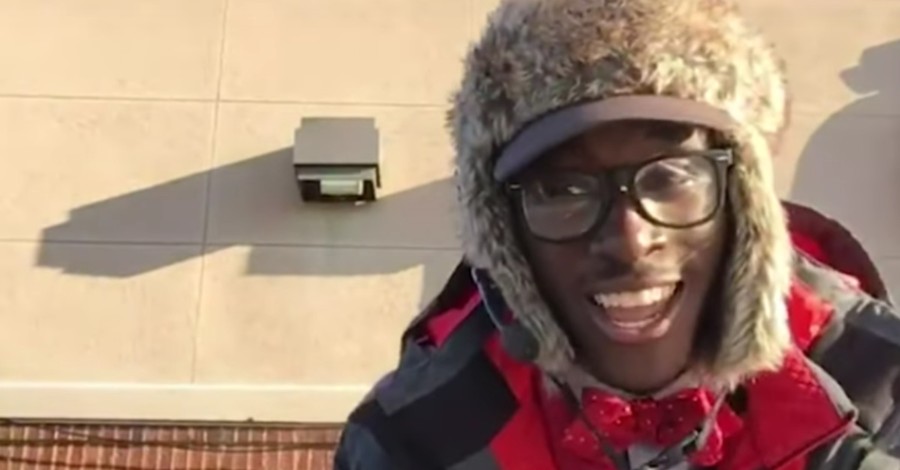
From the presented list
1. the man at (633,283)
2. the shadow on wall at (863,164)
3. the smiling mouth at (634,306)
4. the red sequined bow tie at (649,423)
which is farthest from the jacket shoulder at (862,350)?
the shadow on wall at (863,164)

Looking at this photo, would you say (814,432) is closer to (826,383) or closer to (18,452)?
(826,383)

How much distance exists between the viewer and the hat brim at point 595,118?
1.79 m

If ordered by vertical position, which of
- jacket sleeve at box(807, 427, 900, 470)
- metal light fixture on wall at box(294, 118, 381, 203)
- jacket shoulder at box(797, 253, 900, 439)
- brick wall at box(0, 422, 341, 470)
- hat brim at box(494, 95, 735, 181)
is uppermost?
metal light fixture on wall at box(294, 118, 381, 203)

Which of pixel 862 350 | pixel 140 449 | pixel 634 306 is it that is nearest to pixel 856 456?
pixel 862 350

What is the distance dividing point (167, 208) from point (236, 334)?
434 millimetres

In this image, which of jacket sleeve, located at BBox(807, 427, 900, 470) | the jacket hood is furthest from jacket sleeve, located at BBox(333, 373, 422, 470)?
jacket sleeve, located at BBox(807, 427, 900, 470)

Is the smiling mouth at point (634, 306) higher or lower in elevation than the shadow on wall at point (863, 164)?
lower

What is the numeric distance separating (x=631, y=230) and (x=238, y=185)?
3.49 m

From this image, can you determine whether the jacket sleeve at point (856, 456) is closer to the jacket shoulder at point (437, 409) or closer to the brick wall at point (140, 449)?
the jacket shoulder at point (437, 409)

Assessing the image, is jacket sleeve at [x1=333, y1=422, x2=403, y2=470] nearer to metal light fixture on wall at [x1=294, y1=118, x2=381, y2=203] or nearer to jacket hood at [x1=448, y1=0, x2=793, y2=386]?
jacket hood at [x1=448, y1=0, x2=793, y2=386]

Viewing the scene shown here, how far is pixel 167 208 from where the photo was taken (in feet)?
16.9

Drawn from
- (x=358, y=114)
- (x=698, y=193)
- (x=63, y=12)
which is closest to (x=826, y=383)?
(x=698, y=193)

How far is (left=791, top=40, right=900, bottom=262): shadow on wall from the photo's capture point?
17.0ft

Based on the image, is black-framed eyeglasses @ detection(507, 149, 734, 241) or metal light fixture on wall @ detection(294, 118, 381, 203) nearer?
black-framed eyeglasses @ detection(507, 149, 734, 241)
